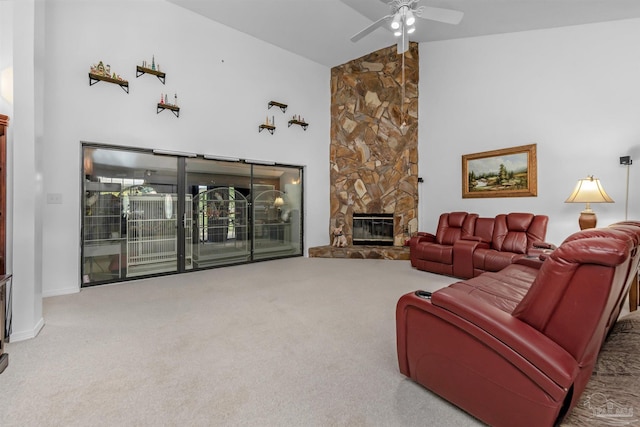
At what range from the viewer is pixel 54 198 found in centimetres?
358

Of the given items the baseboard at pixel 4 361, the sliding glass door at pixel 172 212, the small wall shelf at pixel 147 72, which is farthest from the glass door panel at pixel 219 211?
the baseboard at pixel 4 361

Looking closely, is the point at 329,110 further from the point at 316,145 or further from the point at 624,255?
the point at 624,255

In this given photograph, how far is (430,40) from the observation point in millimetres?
5711

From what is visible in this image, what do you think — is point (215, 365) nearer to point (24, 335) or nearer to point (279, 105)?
point (24, 335)

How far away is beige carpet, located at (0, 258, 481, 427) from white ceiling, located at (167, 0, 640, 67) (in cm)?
447

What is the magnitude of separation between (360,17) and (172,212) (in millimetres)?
4644

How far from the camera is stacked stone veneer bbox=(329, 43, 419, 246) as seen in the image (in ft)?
19.8

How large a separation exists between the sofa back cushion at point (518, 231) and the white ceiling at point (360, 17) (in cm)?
293

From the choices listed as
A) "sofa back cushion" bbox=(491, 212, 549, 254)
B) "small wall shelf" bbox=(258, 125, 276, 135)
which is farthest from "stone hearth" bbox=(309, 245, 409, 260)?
"small wall shelf" bbox=(258, 125, 276, 135)

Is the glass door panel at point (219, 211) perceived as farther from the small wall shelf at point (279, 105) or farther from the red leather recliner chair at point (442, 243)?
the red leather recliner chair at point (442, 243)

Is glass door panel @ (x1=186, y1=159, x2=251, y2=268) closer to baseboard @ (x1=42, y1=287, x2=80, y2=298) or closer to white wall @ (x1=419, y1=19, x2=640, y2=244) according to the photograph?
baseboard @ (x1=42, y1=287, x2=80, y2=298)

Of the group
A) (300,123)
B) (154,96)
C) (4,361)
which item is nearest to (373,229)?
(300,123)

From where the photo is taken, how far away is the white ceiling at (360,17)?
3.97 metres

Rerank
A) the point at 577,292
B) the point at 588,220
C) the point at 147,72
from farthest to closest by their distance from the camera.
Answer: the point at 147,72, the point at 588,220, the point at 577,292
